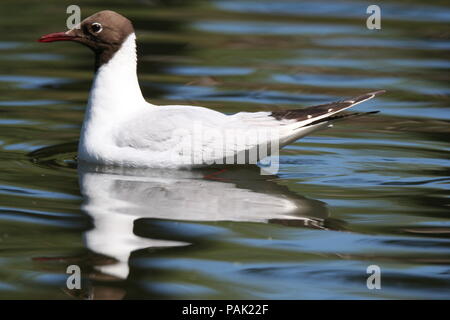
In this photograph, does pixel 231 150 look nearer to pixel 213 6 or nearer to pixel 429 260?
pixel 429 260

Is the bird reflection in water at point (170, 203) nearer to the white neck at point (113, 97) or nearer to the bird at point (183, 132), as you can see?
the bird at point (183, 132)

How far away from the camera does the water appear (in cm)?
591

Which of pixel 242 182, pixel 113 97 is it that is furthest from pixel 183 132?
pixel 113 97

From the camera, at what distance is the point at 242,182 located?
802 cm

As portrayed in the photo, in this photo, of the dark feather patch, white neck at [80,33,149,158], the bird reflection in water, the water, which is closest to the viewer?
the water

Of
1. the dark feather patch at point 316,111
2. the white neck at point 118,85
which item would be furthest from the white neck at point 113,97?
the dark feather patch at point 316,111

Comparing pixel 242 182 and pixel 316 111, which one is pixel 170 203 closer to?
pixel 242 182

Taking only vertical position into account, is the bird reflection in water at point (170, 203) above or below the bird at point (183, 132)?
below

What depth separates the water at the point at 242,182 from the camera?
591 cm

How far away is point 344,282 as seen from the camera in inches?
228

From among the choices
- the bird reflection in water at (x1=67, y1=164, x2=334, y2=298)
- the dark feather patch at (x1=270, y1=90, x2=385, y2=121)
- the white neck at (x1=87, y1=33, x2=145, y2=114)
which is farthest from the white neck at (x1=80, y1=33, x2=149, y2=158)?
the dark feather patch at (x1=270, y1=90, x2=385, y2=121)

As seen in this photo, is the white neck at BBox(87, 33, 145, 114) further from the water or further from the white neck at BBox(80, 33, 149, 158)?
the water
